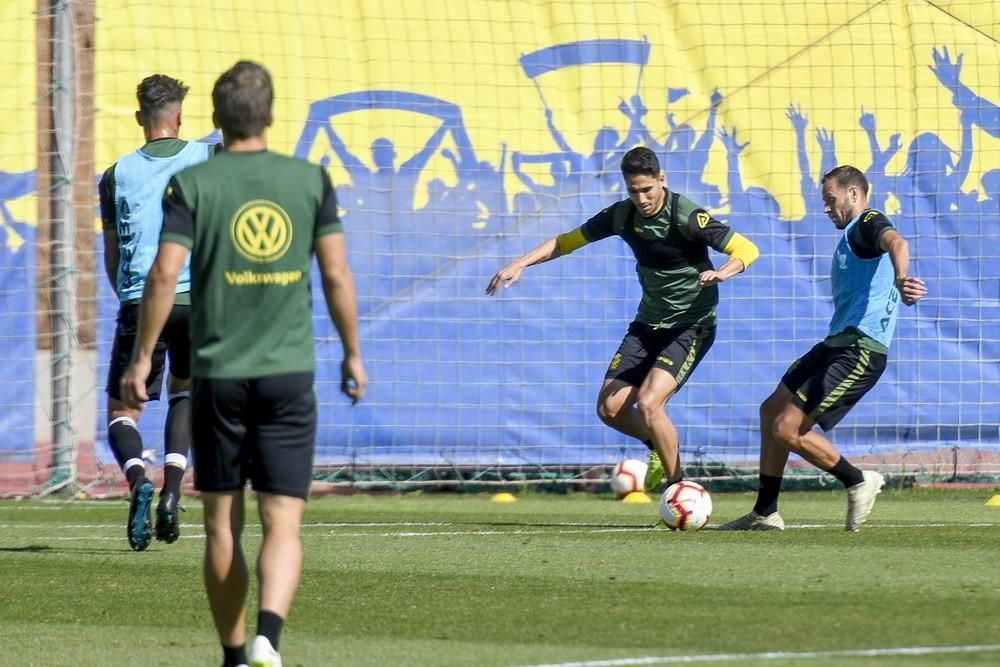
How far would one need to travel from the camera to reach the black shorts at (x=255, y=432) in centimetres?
493

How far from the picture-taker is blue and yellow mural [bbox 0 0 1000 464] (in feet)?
47.3

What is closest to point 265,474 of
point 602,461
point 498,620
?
point 498,620

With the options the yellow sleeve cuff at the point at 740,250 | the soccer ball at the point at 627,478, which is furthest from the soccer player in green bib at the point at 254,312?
the soccer ball at the point at 627,478

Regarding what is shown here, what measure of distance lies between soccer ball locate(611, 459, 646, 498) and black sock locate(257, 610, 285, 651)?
27.8 feet

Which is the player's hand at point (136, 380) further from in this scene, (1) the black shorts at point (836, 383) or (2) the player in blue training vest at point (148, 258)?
(1) the black shorts at point (836, 383)

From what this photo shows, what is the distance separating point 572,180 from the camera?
14.8m

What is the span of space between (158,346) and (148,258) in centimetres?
44

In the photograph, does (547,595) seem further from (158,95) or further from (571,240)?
(571,240)

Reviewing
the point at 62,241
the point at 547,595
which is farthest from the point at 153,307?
the point at 62,241

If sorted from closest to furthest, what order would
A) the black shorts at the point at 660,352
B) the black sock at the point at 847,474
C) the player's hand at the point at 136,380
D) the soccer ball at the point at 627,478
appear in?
the player's hand at the point at 136,380
the black sock at the point at 847,474
the black shorts at the point at 660,352
the soccer ball at the point at 627,478

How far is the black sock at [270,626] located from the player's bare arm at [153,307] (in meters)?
0.77

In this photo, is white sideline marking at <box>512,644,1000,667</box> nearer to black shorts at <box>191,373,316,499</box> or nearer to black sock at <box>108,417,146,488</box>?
black shorts at <box>191,373,316,499</box>

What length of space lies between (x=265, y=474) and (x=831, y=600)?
7.83 ft

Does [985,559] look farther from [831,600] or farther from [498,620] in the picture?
[498,620]
